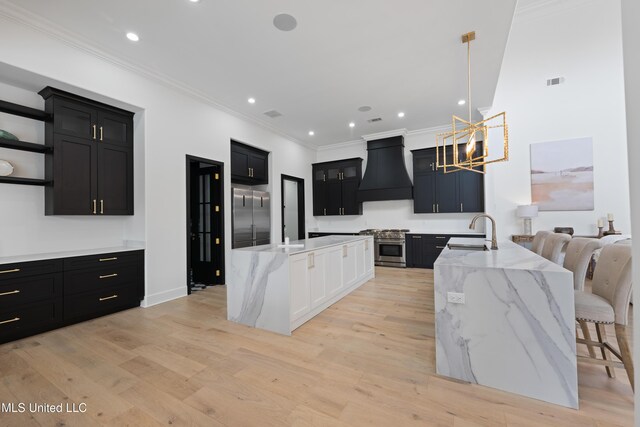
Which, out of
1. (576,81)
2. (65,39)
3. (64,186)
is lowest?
(64,186)

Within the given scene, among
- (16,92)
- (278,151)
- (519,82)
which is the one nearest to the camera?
(16,92)

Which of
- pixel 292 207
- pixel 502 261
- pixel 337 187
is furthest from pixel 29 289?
pixel 337 187

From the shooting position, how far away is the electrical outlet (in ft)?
6.48

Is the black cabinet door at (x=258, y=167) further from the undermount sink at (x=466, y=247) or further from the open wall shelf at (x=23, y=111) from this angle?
the undermount sink at (x=466, y=247)

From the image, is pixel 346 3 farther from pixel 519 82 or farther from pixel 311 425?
pixel 519 82

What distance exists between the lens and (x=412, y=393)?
184cm

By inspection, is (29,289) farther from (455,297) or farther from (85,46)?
(455,297)

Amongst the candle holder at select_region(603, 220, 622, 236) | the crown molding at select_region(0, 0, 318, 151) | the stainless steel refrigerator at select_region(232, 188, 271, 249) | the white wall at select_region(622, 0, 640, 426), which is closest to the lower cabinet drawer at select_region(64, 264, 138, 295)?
the stainless steel refrigerator at select_region(232, 188, 271, 249)

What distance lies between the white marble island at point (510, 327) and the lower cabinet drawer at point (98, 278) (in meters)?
3.70

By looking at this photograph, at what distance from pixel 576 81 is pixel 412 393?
6321 millimetres

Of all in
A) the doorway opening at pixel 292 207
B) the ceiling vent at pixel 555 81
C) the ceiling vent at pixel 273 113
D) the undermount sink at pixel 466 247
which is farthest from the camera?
the doorway opening at pixel 292 207

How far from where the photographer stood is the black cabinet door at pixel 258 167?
5.64 meters

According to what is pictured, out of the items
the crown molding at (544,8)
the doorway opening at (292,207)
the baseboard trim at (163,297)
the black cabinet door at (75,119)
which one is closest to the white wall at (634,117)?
the baseboard trim at (163,297)

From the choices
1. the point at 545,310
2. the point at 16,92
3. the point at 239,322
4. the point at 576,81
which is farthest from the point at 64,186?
the point at 576,81
